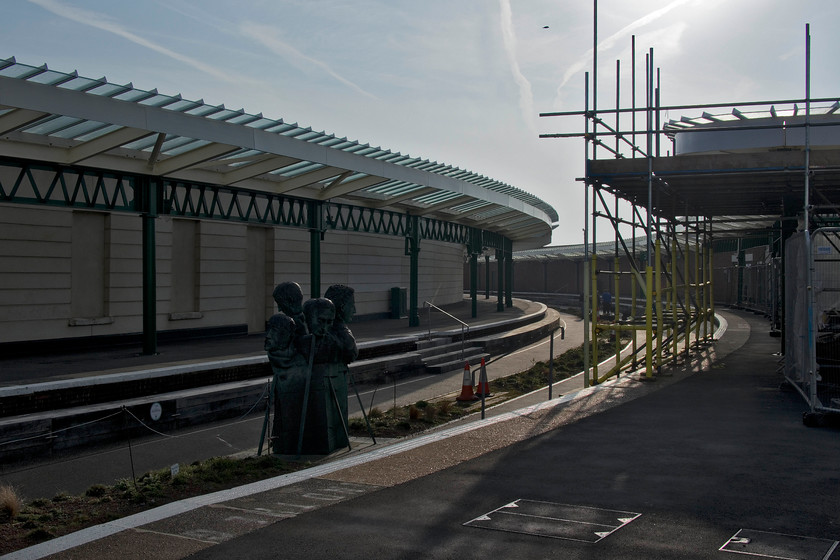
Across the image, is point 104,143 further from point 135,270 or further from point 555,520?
point 555,520

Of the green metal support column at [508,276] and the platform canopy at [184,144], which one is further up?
the platform canopy at [184,144]

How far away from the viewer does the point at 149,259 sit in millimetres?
17641

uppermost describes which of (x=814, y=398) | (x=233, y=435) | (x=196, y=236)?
(x=196, y=236)

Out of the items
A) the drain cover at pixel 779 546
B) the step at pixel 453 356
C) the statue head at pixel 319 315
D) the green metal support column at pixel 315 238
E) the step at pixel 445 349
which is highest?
the green metal support column at pixel 315 238

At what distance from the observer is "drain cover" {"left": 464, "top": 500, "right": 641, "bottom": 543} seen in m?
5.62

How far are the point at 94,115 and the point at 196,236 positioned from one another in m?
10.2

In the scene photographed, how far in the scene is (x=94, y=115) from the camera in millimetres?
13508

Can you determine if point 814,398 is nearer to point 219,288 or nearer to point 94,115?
point 94,115

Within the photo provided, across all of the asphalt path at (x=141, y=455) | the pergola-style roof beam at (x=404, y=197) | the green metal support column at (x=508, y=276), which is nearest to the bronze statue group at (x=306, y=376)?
the asphalt path at (x=141, y=455)

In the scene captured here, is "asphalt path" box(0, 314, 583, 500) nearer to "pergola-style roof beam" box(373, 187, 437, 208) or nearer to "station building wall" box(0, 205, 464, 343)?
"station building wall" box(0, 205, 464, 343)

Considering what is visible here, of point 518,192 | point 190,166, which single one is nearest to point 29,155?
point 190,166

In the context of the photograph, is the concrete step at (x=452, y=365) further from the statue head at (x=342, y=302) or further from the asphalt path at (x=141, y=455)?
the statue head at (x=342, y=302)

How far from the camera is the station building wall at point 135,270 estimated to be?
18.3 m

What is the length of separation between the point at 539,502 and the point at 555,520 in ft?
1.66
